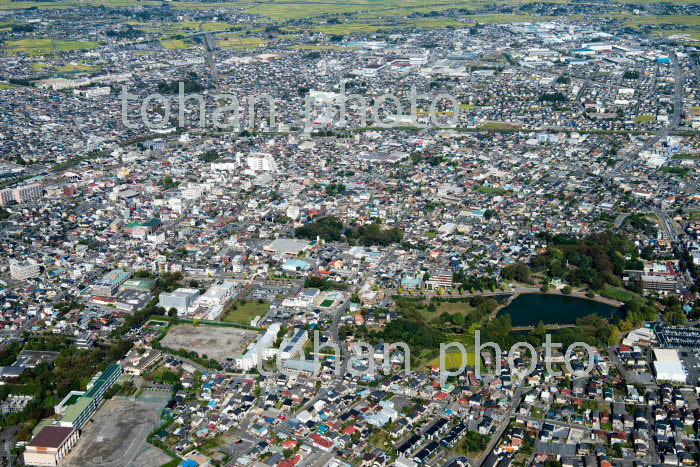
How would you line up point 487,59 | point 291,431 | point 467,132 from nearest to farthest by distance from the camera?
point 291,431 < point 467,132 < point 487,59

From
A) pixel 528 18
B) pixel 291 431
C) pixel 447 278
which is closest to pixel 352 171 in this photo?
pixel 447 278

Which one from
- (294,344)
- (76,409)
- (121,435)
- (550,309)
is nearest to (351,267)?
(294,344)

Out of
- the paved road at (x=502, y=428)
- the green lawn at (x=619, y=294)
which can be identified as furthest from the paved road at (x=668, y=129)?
the paved road at (x=502, y=428)

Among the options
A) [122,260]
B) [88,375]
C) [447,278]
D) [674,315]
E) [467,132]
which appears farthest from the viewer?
[467,132]

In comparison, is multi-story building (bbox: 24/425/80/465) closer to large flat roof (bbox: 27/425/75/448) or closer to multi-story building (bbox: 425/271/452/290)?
large flat roof (bbox: 27/425/75/448)

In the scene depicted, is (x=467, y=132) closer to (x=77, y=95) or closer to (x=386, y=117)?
(x=386, y=117)

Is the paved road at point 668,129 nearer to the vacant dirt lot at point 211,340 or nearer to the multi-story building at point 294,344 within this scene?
the multi-story building at point 294,344

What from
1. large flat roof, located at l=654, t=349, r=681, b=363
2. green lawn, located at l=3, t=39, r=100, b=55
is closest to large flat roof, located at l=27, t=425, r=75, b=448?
large flat roof, located at l=654, t=349, r=681, b=363

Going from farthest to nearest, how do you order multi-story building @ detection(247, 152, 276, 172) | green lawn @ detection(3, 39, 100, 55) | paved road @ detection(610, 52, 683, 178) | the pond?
green lawn @ detection(3, 39, 100, 55), paved road @ detection(610, 52, 683, 178), multi-story building @ detection(247, 152, 276, 172), the pond
